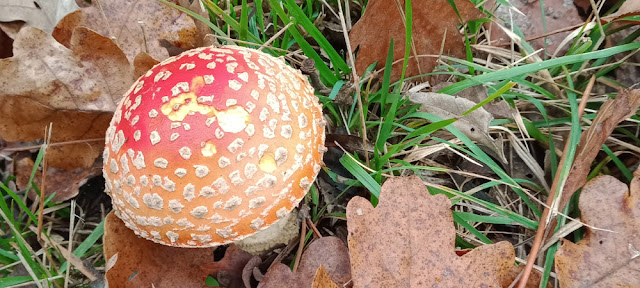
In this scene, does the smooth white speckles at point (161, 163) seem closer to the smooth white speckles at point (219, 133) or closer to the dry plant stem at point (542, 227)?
the smooth white speckles at point (219, 133)

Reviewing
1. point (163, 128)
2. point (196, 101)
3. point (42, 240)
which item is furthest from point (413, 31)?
point (42, 240)

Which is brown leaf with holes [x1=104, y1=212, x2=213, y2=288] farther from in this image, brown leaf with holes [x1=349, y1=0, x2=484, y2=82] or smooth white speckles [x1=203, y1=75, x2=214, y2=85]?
brown leaf with holes [x1=349, y1=0, x2=484, y2=82]

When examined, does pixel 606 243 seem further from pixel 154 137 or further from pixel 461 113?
pixel 154 137

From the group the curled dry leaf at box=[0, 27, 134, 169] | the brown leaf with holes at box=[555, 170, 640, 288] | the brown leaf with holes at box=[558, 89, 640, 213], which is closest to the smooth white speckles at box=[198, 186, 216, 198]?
the curled dry leaf at box=[0, 27, 134, 169]

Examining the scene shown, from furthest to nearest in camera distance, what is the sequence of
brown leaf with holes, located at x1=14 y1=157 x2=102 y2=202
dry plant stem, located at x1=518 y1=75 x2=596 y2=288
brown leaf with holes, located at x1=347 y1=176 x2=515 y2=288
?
brown leaf with holes, located at x1=14 y1=157 x2=102 y2=202
dry plant stem, located at x1=518 y1=75 x2=596 y2=288
brown leaf with holes, located at x1=347 y1=176 x2=515 y2=288

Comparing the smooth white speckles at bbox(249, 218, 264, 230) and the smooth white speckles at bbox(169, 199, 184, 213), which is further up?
the smooth white speckles at bbox(169, 199, 184, 213)

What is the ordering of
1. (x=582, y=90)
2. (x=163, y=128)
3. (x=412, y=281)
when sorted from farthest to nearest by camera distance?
(x=582, y=90)
(x=163, y=128)
(x=412, y=281)

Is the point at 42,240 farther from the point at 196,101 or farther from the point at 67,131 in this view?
the point at 196,101
